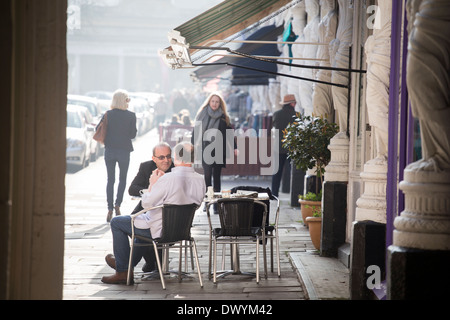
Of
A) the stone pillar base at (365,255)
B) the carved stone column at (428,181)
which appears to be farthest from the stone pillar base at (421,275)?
the stone pillar base at (365,255)

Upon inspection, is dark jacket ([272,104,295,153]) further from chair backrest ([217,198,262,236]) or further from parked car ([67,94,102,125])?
parked car ([67,94,102,125])

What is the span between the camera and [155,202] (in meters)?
7.39

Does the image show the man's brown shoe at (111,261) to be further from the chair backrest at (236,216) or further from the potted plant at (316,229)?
the potted plant at (316,229)

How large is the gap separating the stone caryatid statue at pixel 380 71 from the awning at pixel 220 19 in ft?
10.9

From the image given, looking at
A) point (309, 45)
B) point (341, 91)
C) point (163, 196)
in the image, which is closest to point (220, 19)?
point (341, 91)

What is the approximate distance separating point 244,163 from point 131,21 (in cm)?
5745

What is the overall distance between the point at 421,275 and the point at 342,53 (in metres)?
4.92

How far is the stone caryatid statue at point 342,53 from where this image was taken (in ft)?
28.8

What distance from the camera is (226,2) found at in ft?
30.7

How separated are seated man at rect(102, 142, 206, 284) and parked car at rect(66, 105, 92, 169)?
12.1 meters

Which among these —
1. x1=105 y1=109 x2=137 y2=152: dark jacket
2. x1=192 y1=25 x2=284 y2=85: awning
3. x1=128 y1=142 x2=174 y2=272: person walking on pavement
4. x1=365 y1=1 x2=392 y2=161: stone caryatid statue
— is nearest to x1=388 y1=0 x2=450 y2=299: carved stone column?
x1=365 y1=1 x2=392 y2=161: stone caryatid statue

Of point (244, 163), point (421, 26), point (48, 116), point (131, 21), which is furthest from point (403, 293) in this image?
point (131, 21)

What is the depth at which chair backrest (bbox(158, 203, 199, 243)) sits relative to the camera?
7223 mm
